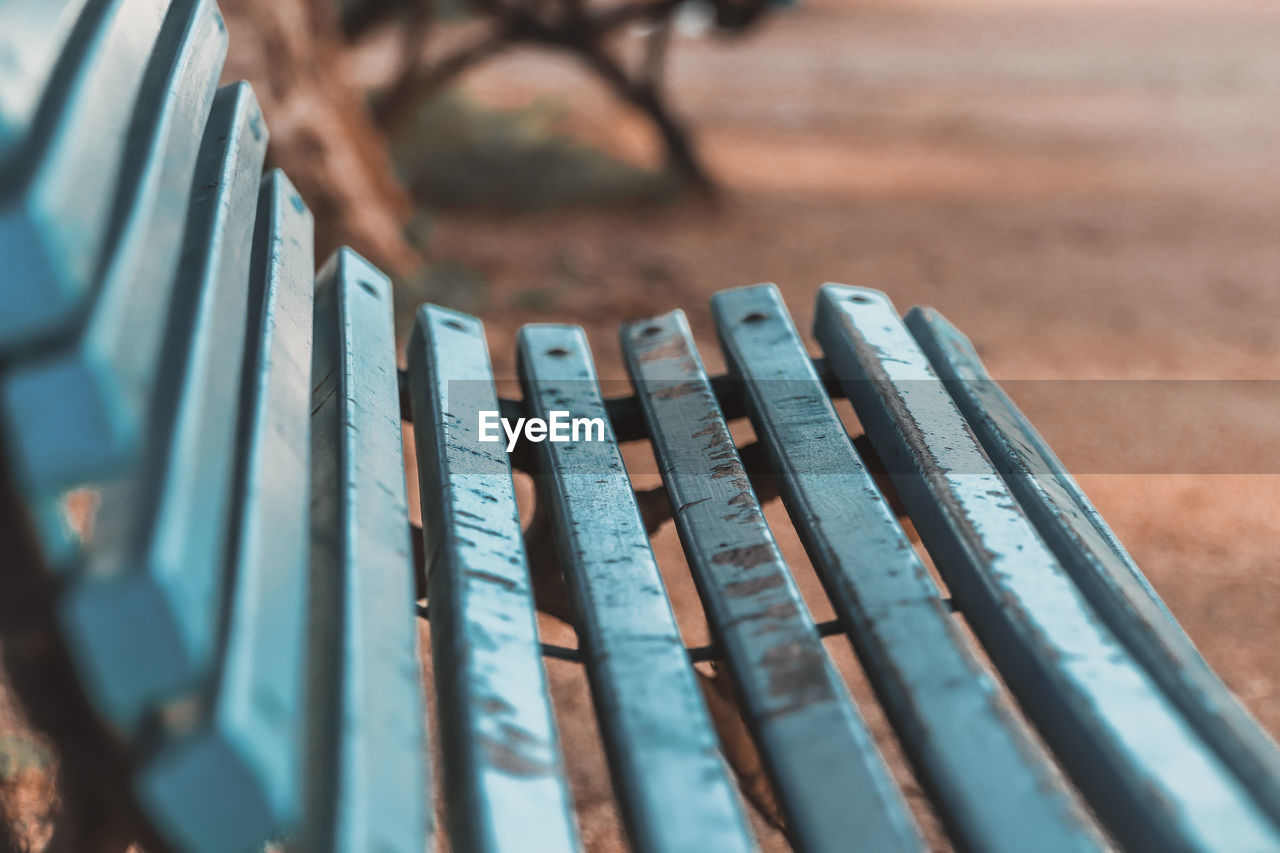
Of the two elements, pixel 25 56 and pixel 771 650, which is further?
pixel 771 650

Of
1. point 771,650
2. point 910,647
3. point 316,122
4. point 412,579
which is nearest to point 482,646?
point 412,579

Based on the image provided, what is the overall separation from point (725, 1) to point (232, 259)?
437 centimetres

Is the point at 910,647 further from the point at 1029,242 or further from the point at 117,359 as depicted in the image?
the point at 1029,242

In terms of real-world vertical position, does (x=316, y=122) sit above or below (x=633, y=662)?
above

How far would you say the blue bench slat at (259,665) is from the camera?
576 mm

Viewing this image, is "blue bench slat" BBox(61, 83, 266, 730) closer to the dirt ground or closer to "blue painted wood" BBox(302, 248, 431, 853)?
"blue painted wood" BBox(302, 248, 431, 853)

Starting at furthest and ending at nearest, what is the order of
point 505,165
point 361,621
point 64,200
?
point 505,165 → point 361,621 → point 64,200

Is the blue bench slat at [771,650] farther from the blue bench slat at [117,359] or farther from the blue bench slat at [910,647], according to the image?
the blue bench slat at [117,359]

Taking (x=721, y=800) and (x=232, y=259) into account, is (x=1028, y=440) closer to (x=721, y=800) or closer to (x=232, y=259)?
(x=721, y=800)

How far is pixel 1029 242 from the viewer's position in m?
4.43

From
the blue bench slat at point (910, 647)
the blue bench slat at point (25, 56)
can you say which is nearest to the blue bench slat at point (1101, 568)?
the blue bench slat at point (910, 647)

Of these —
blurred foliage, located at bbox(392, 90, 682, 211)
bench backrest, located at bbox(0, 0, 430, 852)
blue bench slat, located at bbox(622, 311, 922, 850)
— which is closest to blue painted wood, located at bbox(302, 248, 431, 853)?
bench backrest, located at bbox(0, 0, 430, 852)

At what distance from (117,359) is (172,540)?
102 mm

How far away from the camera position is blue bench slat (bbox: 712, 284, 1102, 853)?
0.74m
